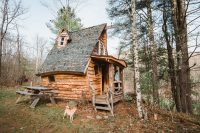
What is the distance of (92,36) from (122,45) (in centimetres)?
441

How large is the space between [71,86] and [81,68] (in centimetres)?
179

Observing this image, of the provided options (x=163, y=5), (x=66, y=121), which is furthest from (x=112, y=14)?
(x=66, y=121)

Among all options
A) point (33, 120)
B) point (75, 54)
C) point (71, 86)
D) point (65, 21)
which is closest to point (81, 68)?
point (71, 86)

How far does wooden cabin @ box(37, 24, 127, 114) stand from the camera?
41.4ft

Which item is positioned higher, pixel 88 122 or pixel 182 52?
pixel 182 52

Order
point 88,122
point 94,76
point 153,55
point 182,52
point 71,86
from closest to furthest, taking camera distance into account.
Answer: point 88,122 → point 182,52 → point 153,55 → point 71,86 → point 94,76

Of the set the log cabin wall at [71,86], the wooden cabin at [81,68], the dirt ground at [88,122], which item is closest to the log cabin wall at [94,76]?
the wooden cabin at [81,68]

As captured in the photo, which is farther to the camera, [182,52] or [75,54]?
[75,54]

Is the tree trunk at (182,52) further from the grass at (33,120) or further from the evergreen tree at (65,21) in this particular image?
the evergreen tree at (65,21)

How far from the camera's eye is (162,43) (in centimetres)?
1452

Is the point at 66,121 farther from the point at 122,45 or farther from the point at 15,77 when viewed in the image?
the point at 15,77

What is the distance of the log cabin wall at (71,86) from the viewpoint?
41.3 feet

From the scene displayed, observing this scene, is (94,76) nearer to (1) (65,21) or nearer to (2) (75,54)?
(2) (75,54)

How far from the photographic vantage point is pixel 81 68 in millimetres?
12398
